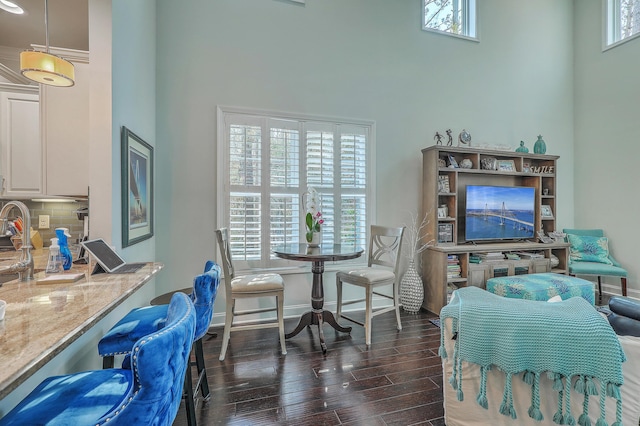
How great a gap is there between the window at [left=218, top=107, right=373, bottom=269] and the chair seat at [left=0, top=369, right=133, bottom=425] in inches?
88.1

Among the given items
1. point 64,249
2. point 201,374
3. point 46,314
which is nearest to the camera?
point 46,314

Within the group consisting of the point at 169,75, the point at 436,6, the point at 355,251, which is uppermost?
the point at 436,6

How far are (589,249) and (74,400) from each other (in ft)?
18.8

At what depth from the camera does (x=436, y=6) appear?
419cm

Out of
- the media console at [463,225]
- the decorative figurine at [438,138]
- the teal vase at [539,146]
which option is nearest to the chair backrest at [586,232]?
the media console at [463,225]

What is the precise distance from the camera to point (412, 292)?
3588 mm

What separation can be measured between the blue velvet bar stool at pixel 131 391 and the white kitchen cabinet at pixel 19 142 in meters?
2.13

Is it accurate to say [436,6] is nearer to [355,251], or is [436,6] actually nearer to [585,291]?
[355,251]

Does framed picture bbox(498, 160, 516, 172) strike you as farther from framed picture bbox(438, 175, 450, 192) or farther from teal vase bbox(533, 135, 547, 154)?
Result: framed picture bbox(438, 175, 450, 192)

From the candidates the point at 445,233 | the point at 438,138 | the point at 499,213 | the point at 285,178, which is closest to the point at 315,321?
the point at 285,178

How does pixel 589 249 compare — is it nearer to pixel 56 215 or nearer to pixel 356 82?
pixel 356 82

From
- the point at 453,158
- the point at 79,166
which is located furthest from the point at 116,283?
the point at 453,158

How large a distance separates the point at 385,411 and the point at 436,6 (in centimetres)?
496

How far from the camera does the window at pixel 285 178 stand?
3287 millimetres
